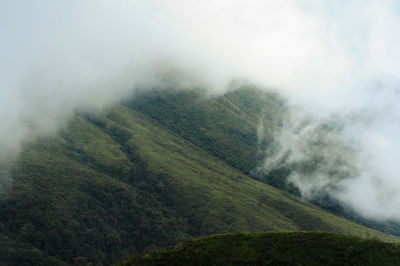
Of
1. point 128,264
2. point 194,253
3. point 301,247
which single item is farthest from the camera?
point 128,264

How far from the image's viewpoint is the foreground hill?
305ft

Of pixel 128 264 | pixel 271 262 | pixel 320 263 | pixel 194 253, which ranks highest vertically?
pixel 320 263

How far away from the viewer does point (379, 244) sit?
314 ft

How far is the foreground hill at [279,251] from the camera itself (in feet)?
305

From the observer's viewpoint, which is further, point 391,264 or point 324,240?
point 324,240

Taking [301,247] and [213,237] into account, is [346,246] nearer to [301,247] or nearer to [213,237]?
[301,247]

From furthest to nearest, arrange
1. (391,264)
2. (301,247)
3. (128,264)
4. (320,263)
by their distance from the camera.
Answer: (128,264) < (301,247) < (320,263) < (391,264)

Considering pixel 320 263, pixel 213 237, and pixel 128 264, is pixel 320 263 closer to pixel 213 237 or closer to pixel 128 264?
pixel 213 237

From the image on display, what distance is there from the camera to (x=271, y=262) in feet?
320

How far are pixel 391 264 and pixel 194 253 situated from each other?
54.5 m

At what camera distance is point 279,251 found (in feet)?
334

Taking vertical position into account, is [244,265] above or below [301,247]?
below

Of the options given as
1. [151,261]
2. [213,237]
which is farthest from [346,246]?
[151,261]

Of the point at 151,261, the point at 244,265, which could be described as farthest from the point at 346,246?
the point at 151,261
